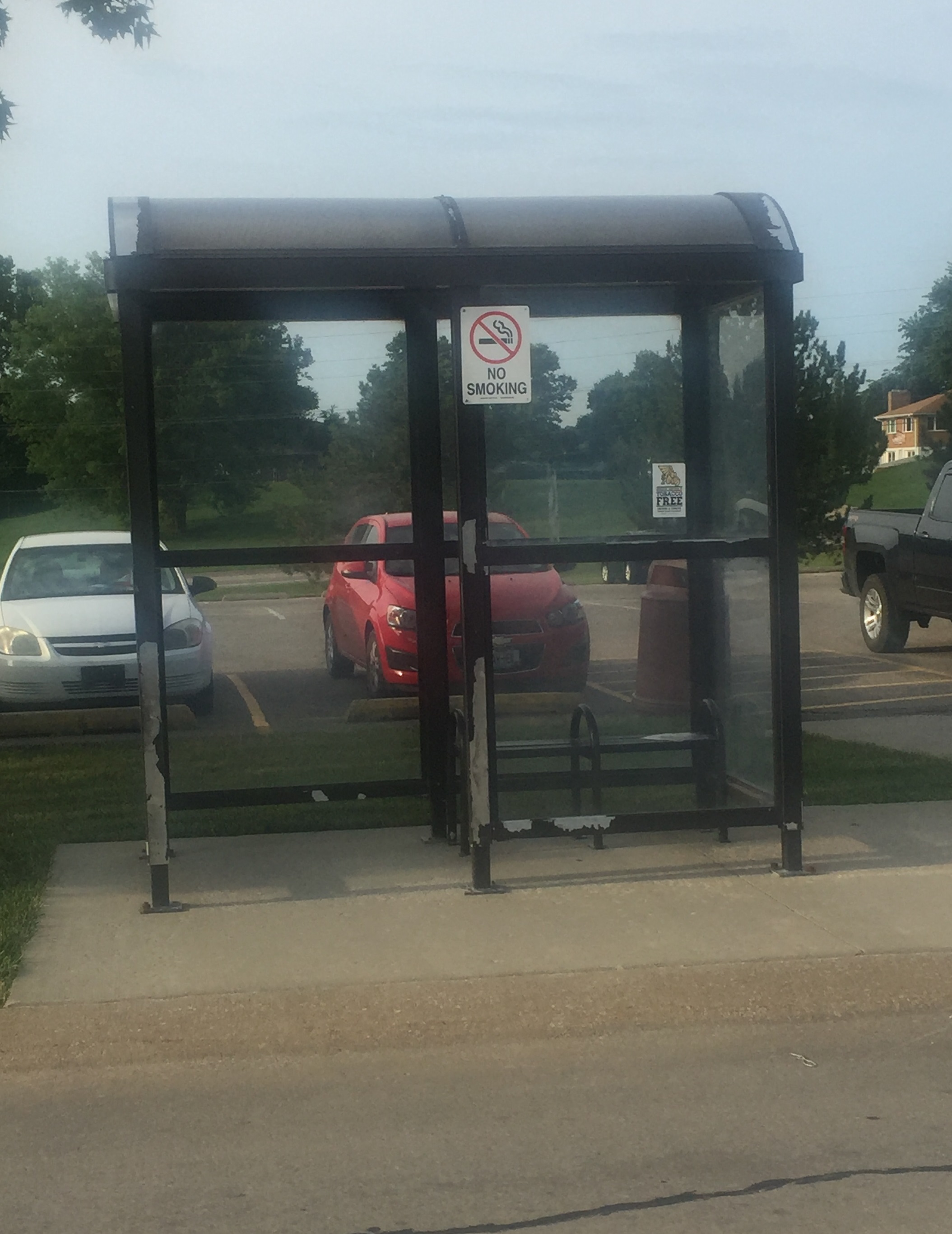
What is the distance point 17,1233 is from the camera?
3.69m

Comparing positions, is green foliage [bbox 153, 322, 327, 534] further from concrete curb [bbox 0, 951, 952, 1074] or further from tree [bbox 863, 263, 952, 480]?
tree [bbox 863, 263, 952, 480]

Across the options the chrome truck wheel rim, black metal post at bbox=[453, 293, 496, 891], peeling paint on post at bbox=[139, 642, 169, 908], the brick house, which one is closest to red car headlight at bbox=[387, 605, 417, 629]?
black metal post at bbox=[453, 293, 496, 891]

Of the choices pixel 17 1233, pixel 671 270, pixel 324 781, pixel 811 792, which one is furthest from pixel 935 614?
pixel 17 1233

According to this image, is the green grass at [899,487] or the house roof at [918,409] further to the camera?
the house roof at [918,409]

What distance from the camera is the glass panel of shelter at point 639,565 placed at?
22.7 feet

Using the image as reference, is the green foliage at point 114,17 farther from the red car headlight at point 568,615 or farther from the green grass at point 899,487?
the green grass at point 899,487

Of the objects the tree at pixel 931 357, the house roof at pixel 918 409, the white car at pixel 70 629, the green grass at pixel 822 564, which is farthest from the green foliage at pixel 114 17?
the house roof at pixel 918 409

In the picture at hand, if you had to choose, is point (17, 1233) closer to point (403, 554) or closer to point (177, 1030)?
point (177, 1030)

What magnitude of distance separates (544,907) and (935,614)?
1123 cm

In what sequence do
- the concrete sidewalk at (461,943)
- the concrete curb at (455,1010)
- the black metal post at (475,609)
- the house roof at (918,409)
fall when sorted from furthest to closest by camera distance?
the house roof at (918,409), the black metal post at (475,609), the concrete sidewalk at (461,943), the concrete curb at (455,1010)

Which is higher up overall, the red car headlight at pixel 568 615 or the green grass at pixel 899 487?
the green grass at pixel 899 487

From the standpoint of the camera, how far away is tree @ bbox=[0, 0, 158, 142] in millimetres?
13344

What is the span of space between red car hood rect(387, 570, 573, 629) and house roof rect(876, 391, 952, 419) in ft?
260

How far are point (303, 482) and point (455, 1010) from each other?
3.25 meters
